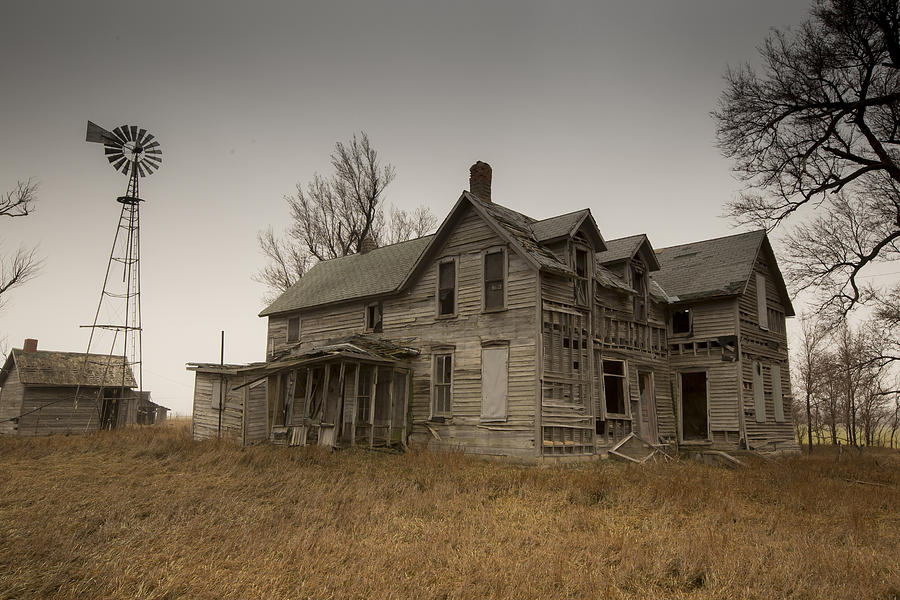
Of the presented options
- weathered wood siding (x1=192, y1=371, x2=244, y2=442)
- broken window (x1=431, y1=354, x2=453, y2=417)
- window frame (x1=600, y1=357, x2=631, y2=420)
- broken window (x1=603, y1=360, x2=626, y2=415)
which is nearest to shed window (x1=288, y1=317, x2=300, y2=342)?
weathered wood siding (x1=192, y1=371, x2=244, y2=442)

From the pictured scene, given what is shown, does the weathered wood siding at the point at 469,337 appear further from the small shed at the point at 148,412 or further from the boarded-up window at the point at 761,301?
the small shed at the point at 148,412

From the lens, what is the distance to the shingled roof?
2361 cm

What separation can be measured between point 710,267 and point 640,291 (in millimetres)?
4401

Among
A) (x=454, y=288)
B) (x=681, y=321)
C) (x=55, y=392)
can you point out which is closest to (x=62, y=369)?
(x=55, y=392)

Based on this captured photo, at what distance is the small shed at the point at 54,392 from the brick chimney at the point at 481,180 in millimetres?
22491

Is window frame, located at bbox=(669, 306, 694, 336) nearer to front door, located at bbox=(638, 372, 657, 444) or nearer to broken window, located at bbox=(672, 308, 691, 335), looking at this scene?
broken window, located at bbox=(672, 308, 691, 335)

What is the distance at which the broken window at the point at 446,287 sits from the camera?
20734 mm

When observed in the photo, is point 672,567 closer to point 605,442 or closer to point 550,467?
point 550,467

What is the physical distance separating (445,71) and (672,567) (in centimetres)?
2171

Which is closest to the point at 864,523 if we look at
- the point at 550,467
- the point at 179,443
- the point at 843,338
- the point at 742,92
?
the point at 550,467

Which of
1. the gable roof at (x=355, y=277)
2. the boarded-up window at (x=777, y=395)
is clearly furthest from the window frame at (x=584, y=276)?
the boarded-up window at (x=777, y=395)

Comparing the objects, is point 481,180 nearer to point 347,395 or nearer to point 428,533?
point 347,395

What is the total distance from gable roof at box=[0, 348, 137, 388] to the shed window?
12646 mm

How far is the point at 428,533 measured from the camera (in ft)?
28.7
